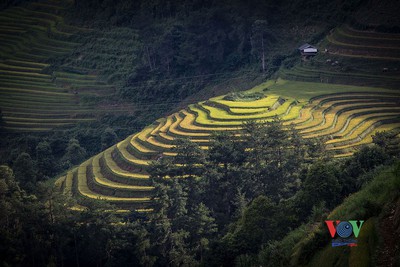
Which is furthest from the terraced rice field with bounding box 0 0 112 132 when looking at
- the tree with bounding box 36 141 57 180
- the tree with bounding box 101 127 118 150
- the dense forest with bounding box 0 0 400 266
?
the tree with bounding box 36 141 57 180

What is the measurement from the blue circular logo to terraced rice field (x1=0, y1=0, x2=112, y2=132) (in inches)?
1445

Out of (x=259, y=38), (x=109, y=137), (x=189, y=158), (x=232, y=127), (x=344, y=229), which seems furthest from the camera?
(x=259, y=38)

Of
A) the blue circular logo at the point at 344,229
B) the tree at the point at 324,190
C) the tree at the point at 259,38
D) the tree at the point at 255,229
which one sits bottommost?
the tree at the point at 255,229

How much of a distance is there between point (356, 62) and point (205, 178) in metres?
19.6

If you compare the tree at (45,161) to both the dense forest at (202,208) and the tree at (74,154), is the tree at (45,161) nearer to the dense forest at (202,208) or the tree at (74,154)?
the tree at (74,154)

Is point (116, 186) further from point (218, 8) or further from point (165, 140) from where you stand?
point (218, 8)

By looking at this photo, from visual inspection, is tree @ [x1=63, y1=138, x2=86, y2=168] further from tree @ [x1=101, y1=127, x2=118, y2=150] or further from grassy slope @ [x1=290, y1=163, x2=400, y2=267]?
grassy slope @ [x1=290, y1=163, x2=400, y2=267]

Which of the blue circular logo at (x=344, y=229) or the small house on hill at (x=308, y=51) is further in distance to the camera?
the small house on hill at (x=308, y=51)

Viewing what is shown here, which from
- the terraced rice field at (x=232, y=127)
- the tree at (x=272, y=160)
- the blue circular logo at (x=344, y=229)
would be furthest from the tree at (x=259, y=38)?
the blue circular logo at (x=344, y=229)

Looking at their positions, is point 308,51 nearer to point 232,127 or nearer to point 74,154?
point 232,127

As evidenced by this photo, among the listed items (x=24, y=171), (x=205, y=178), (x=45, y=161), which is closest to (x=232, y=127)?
(x=205, y=178)

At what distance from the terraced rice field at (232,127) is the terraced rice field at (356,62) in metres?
1.61

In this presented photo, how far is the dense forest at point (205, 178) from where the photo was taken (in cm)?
1938

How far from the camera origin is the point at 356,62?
1658 inches
